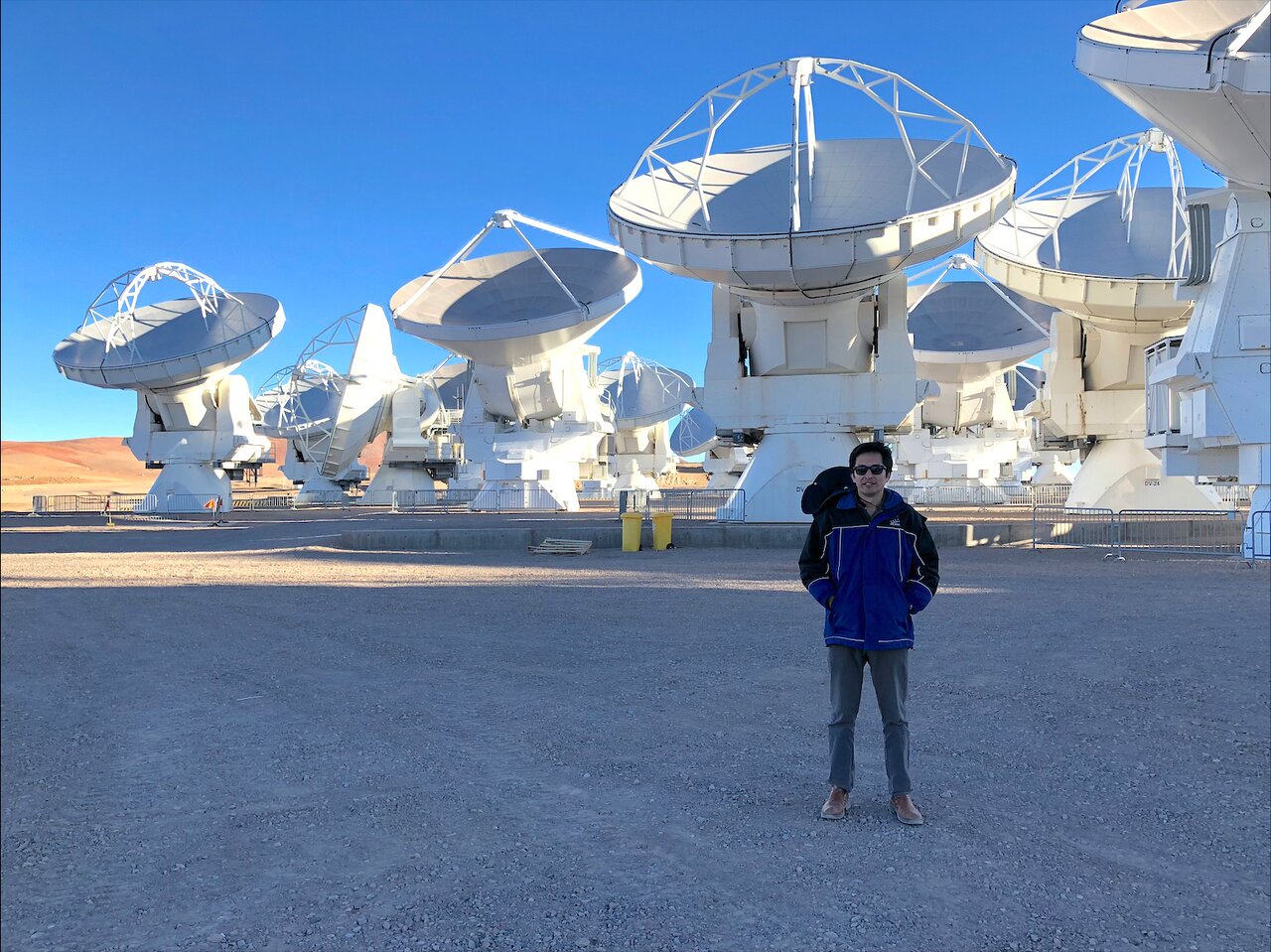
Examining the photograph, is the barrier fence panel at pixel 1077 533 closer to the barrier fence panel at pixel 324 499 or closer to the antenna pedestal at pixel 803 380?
the antenna pedestal at pixel 803 380

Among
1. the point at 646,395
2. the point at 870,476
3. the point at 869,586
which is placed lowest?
the point at 869,586

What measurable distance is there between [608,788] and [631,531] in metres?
14.7

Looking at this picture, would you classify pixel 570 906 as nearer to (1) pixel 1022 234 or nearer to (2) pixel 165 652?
(2) pixel 165 652

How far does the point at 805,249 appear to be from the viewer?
1991 centimetres

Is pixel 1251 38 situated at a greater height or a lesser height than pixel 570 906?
greater

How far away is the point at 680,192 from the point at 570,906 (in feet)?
68.9

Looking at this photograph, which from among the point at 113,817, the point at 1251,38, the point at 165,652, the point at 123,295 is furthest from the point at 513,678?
the point at 123,295

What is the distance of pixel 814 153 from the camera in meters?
22.8

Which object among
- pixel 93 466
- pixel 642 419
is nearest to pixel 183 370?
pixel 642 419

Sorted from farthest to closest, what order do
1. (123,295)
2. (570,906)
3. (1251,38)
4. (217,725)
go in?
(123,295), (1251,38), (217,725), (570,906)

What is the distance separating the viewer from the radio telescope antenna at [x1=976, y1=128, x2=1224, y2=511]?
2427cm

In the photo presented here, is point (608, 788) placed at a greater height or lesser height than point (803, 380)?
lesser

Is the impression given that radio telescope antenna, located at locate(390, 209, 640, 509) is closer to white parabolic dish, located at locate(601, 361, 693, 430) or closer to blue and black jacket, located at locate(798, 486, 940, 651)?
white parabolic dish, located at locate(601, 361, 693, 430)

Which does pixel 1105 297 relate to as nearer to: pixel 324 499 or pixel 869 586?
pixel 869 586
